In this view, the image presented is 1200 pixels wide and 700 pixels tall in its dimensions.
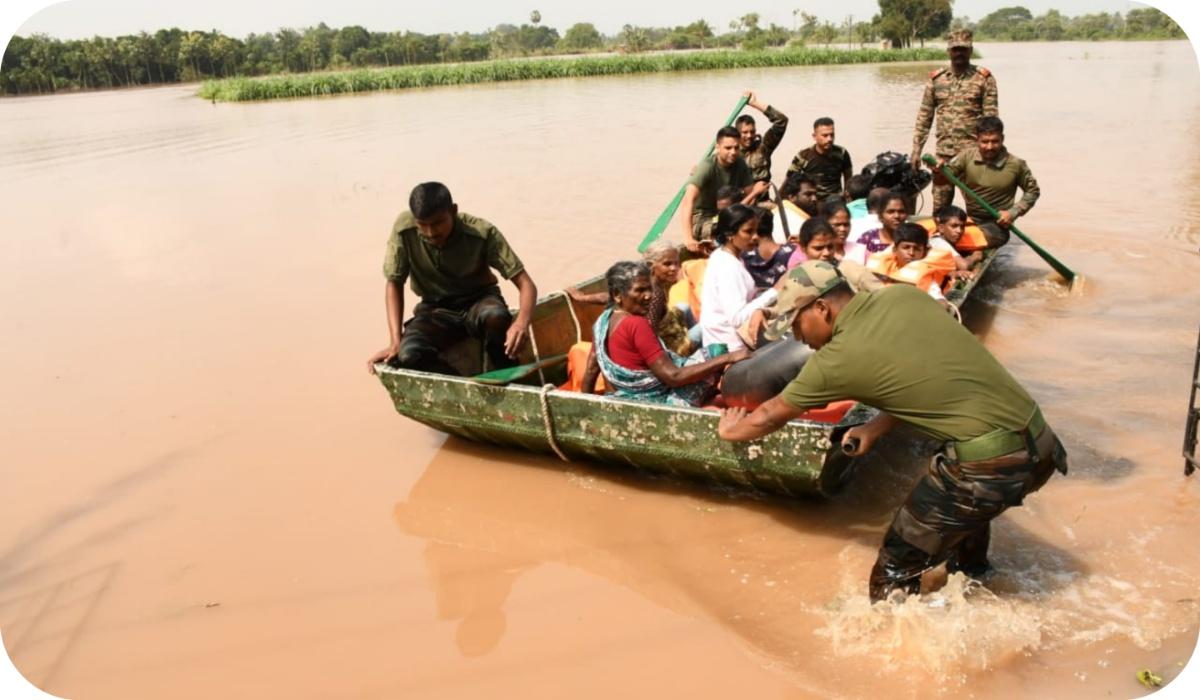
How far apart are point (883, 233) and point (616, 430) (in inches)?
114

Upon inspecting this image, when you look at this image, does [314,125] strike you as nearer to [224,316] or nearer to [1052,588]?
[224,316]

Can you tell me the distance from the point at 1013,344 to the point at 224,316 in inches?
254

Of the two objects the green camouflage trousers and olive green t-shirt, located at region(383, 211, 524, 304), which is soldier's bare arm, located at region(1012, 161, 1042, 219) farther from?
the green camouflage trousers

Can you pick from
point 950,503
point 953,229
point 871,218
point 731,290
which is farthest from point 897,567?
point 953,229

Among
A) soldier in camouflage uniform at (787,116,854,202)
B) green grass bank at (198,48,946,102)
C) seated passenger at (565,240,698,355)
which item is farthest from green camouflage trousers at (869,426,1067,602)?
green grass bank at (198,48,946,102)

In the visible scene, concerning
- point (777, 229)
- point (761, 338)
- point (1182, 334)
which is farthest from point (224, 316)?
point (1182, 334)

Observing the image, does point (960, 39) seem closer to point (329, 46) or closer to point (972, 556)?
point (972, 556)

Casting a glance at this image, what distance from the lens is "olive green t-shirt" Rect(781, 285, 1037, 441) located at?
276cm

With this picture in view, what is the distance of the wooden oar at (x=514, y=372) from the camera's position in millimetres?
4398

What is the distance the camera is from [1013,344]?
6.24 metres

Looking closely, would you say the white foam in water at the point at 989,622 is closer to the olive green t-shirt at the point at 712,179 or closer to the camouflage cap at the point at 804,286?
the camouflage cap at the point at 804,286

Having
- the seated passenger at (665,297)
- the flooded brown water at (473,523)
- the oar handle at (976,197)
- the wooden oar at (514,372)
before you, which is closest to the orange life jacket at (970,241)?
the oar handle at (976,197)

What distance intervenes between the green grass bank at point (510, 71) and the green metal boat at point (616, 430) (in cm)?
3200

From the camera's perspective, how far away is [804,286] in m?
2.90
